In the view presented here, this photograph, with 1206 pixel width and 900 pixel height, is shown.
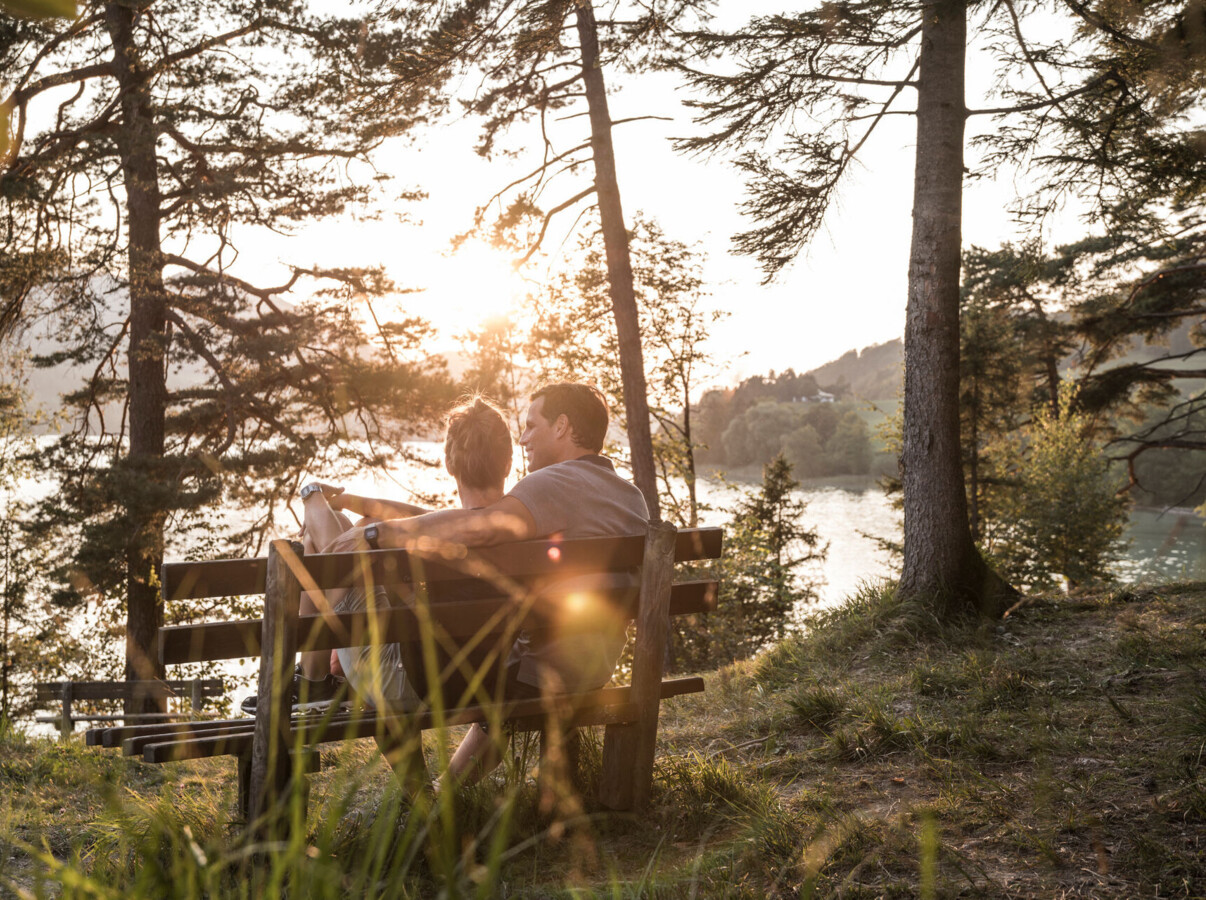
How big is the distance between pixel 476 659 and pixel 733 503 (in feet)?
102

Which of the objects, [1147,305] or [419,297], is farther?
[1147,305]

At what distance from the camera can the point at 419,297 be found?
13.6 meters

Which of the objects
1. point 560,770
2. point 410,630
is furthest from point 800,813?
point 410,630

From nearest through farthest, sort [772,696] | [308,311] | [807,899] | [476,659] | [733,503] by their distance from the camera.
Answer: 1. [807,899]
2. [476,659]
3. [772,696]
4. [308,311]
5. [733,503]

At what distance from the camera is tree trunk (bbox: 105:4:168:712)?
1102 cm

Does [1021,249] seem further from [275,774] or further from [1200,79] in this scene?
[275,774]

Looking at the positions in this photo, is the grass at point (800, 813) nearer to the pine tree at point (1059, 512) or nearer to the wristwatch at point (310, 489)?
the wristwatch at point (310, 489)

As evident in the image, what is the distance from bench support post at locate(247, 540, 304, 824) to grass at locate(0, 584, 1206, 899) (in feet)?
0.54

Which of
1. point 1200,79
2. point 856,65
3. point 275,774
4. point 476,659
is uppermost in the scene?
point 856,65

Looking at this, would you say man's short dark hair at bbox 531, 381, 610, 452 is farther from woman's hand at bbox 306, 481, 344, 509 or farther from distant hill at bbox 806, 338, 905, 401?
distant hill at bbox 806, 338, 905, 401

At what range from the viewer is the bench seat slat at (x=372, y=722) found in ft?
8.20

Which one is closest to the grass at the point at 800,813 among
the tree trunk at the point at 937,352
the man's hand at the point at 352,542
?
the man's hand at the point at 352,542

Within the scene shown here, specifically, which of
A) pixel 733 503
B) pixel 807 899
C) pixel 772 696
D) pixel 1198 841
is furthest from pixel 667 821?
pixel 733 503

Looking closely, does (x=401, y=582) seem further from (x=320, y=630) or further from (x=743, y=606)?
(x=743, y=606)
